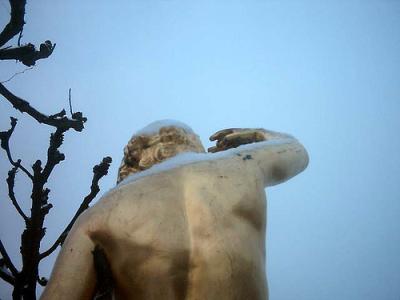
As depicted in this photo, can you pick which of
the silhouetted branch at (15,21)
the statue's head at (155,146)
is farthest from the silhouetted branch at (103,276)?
the silhouetted branch at (15,21)

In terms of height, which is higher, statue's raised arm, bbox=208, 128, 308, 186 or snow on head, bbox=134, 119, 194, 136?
snow on head, bbox=134, 119, 194, 136

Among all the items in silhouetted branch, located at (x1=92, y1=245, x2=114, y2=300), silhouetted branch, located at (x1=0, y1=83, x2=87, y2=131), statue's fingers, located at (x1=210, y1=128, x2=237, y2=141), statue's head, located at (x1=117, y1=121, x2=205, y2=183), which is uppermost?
silhouetted branch, located at (x1=0, y1=83, x2=87, y2=131)

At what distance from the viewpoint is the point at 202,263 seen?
5.70 feet

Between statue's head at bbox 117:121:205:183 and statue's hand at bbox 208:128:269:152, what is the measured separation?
0.21m

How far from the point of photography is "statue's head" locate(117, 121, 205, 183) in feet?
7.67

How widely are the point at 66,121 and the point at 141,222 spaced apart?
3.77m

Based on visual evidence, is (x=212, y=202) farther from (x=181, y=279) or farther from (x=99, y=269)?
(x=99, y=269)

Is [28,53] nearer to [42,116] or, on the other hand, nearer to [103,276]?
[42,116]

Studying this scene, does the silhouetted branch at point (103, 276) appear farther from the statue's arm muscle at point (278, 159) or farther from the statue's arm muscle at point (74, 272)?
the statue's arm muscle at point (278, 159)

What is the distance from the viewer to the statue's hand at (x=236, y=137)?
261 centimetres

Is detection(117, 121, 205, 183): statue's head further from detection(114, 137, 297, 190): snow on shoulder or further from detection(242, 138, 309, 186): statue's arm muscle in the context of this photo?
detection(242, 138, 309, 186): statue's arm muscle

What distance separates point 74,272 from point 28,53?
12.2 feet

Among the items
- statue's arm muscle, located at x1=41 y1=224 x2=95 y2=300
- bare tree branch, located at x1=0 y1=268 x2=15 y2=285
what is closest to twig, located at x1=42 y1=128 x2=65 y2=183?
bare tree branch, located at x1=0 y1=268 x2=15 y2=285

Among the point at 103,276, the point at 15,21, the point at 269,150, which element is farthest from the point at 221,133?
the point at 15,21
